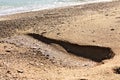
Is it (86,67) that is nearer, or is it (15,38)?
(86,67)

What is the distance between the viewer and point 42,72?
32.8 ft

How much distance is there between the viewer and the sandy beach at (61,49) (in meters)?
9.79

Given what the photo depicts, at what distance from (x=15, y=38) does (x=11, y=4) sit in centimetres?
1515

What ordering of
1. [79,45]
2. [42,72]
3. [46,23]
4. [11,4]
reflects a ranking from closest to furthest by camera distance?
[42,72]
[79,45]
[46,23]
[11,4]

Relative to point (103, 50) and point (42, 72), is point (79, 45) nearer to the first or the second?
point (103, 50)

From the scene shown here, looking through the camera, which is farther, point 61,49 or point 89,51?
point 61,49

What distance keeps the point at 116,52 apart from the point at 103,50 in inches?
28.2

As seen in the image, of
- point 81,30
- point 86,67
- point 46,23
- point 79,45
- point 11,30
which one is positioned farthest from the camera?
point 46,23

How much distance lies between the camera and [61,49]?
41.6ft

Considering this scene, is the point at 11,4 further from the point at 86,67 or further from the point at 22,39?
the point at 86,67

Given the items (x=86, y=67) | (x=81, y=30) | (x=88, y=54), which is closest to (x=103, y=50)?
(x=88, y=54)

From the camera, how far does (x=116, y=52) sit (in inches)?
458

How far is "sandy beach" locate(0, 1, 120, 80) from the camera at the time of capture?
32.1 ft

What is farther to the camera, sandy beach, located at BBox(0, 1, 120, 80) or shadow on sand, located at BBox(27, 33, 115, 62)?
shadow on sand, located at BBox(27, 33, 115, 62)
